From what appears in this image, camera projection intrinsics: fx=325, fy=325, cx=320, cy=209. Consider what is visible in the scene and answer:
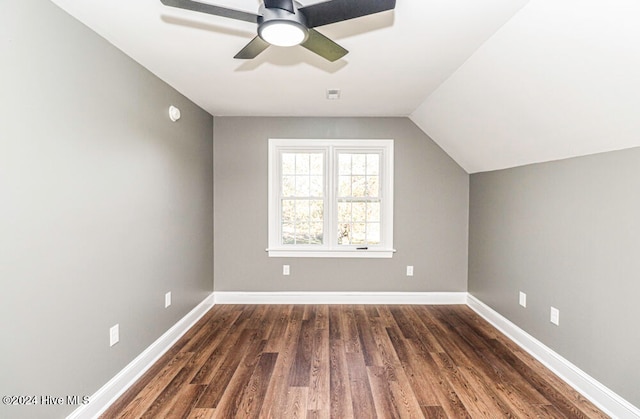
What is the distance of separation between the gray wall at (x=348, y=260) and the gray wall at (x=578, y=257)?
726 mm

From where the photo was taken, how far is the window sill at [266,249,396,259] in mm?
4215

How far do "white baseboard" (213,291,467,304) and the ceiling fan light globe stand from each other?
3.25 m

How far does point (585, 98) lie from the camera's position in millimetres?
1949

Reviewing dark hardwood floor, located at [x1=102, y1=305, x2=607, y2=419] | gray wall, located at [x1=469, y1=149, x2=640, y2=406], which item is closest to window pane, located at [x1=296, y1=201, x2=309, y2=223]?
dark hardwood floor, located at [x1=102, y1=305, x2=607, y2=419]

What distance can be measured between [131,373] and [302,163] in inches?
113

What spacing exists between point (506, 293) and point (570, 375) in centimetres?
101

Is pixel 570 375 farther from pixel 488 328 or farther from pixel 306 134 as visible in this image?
pixel 306 134

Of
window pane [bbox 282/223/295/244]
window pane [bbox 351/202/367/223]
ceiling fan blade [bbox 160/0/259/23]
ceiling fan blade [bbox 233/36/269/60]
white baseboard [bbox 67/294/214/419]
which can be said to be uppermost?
ceiling fan blade [bbox 233/36/269/60]

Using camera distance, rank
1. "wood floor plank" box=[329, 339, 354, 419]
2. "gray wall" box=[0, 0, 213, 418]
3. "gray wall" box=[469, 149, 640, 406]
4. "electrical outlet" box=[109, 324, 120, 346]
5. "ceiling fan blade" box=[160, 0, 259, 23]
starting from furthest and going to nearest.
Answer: "electrical outlet" box=[109, 324, 120, 346]
"wood floor plank" box=[329, 339, 354, 419]
"gray wall" box=[469, 149, 640, 406]
"gray wall" box=[0, 0, 213, 418]
"ceiling fan blade" box=[160, 0, 259, 23]

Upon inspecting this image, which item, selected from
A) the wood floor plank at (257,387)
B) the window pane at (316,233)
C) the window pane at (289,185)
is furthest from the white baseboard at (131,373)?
the window pane at (289,185)

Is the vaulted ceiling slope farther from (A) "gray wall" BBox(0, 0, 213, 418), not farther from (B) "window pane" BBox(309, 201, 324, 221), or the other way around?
(A) "gray wall" BBox(0, 0, 213, 418)

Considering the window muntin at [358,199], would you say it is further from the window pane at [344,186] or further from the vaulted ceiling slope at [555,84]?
the vaulted ceiling slope at [555,84]

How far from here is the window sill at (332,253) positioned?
13.8 ft

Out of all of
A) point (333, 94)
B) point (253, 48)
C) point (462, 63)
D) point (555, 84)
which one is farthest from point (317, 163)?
point (555, 84)
